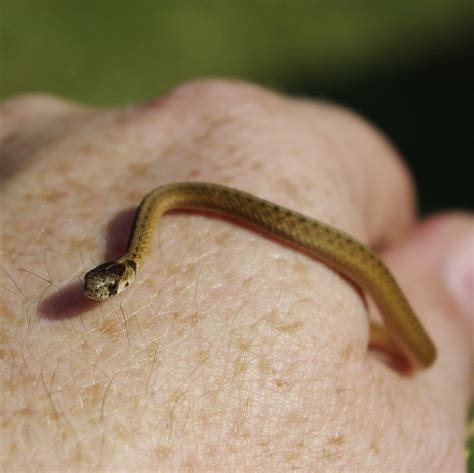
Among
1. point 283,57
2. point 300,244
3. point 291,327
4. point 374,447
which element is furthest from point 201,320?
point 283,57

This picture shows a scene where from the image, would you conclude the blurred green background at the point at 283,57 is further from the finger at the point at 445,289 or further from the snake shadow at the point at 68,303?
the snake shadow at the point at 68,303

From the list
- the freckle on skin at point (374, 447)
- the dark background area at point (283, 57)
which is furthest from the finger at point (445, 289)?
the dark background area at point (283, 57)

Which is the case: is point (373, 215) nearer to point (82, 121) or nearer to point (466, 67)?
point (82, 121)

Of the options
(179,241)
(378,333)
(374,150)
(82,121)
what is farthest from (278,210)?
(374,150)

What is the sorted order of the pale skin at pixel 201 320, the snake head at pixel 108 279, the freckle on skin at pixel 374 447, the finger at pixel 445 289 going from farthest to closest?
the finger at pixel 445 289, the freckle on skin at pixel 374 447, the snake head at pixel 108 279, the pale skin at pixel 201 320

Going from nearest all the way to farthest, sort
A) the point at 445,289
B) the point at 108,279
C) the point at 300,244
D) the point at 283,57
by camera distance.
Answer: the point at 108,279
the point at 300,244
the point at 445,289
the point at 283,57

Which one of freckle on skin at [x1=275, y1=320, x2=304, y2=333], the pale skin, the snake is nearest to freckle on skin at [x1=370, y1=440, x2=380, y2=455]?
the pale skin

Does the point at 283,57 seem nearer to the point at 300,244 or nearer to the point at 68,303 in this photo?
the point at 300,244
